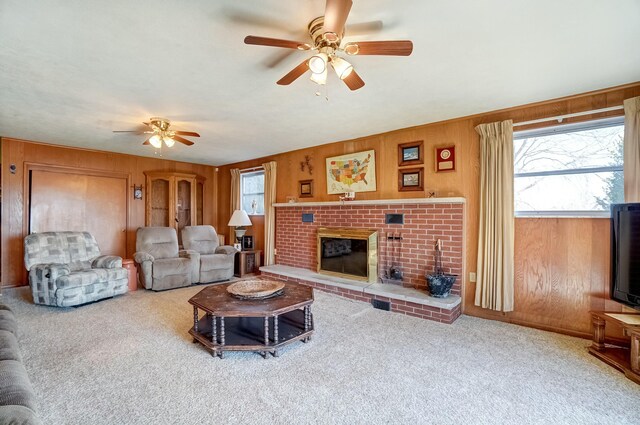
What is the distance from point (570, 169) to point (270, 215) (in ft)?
14.4

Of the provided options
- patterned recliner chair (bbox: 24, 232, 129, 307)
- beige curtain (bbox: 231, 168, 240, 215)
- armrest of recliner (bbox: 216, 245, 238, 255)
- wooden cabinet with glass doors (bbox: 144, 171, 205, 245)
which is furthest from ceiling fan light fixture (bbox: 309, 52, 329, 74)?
wooden cabinet with glass doors (bbox: 144, 171, 205, 245)

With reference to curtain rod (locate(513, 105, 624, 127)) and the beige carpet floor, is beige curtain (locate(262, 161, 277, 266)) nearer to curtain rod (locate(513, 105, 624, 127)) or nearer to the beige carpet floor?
the beige carpet floor

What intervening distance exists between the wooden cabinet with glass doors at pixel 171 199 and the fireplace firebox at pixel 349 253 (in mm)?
3384

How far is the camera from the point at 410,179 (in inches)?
154

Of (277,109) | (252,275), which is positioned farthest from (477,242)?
(252,275)

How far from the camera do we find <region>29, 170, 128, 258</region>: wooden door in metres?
4.79

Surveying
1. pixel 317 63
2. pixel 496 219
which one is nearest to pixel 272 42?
pixel 317 63

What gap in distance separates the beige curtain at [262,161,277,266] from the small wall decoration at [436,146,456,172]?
3.07 m

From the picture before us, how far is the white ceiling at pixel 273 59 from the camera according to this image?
1.69 m

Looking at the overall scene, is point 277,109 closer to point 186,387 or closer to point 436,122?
point 436,122

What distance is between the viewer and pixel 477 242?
336 centimetres

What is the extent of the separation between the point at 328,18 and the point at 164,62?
1.46m

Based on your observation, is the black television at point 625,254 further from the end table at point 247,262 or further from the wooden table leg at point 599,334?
the end table at point 247,262

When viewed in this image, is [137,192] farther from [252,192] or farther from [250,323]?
[250,323]
